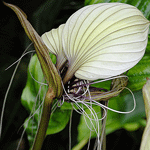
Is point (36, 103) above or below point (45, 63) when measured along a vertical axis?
below

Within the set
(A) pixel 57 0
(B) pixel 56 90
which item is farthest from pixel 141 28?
(A) pixel 57 0

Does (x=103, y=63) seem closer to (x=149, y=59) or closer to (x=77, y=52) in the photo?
(x=77, y=52)

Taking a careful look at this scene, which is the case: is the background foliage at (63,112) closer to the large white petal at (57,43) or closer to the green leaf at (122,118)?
the green leaf at (122,118)

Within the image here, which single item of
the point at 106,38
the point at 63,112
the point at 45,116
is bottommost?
the point at 63,112

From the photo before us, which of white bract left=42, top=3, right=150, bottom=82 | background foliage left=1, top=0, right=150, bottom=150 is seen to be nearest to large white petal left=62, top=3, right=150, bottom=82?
white bract left=42, top=3, right=150, bottom=82

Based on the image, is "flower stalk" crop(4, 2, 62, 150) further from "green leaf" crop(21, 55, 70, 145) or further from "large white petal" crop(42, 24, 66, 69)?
"green leaf" crop(21, 55, 70, 145)

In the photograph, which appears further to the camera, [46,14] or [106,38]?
[46,14]

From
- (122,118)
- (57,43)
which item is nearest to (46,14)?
(57,43)

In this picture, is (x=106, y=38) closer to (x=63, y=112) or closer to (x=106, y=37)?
(x=106, y=37)

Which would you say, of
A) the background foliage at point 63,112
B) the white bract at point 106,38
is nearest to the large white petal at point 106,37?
the white bract at point 106,38
